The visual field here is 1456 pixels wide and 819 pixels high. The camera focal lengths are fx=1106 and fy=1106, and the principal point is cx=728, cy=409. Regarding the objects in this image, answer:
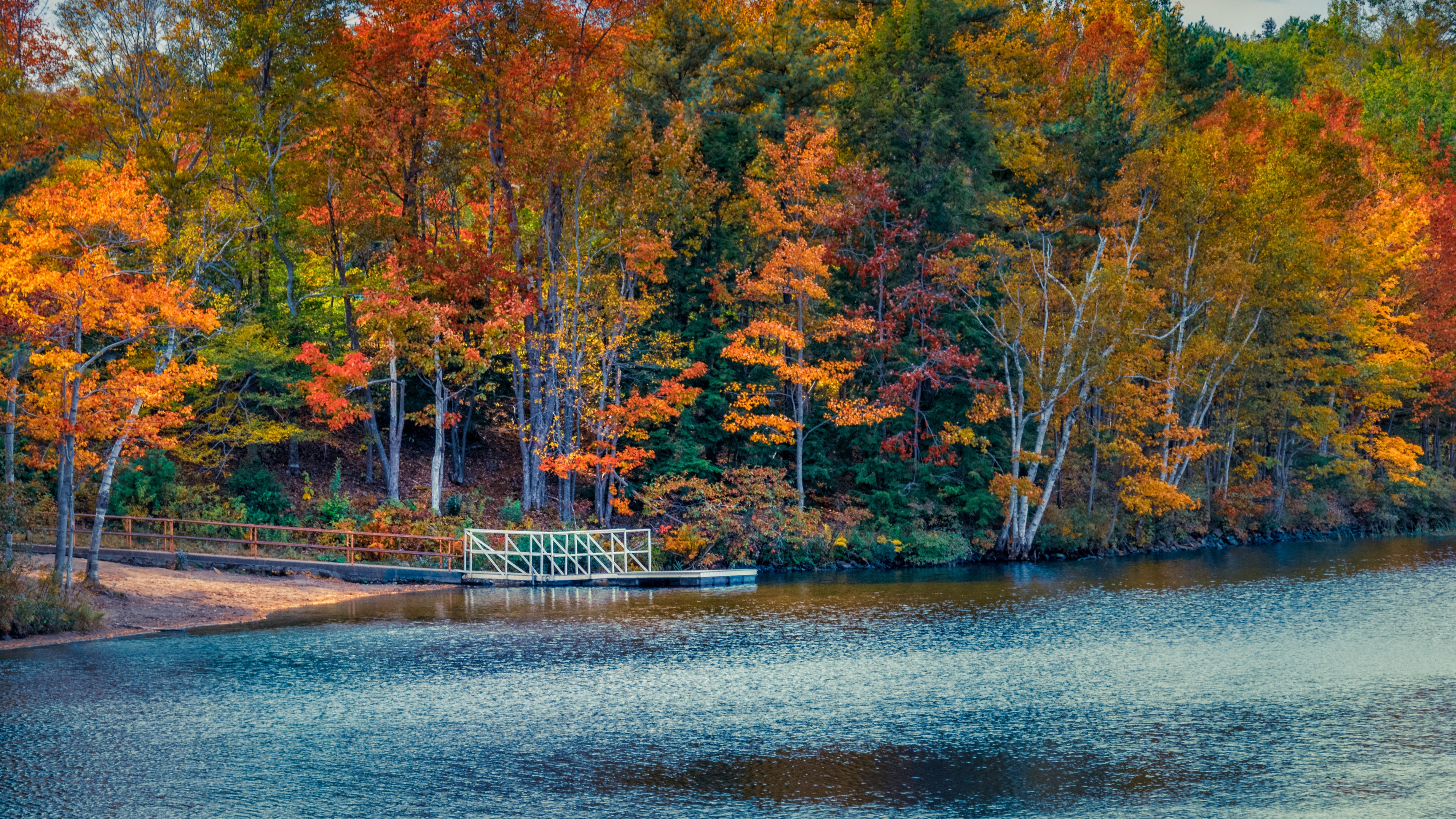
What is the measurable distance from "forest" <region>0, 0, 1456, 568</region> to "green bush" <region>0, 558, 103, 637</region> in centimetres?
740

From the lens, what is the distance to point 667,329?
39.3 m

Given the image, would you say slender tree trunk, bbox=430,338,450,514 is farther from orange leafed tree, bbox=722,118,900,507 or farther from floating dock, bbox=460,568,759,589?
orange leafed tree, bbox=722,118,900,507

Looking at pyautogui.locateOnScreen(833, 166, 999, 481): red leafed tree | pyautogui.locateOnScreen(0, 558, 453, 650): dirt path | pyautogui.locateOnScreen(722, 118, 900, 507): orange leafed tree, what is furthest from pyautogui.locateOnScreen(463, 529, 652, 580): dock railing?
pyautogui.locateOnScreen(833, 166, 999, 481): red leafed tree

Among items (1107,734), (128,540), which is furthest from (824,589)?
(128,540)

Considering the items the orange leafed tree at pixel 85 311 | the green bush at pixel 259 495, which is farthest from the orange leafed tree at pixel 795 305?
the orange leafed tree at pixel 85 311

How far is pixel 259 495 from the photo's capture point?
110 feet

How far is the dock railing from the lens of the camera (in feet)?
102

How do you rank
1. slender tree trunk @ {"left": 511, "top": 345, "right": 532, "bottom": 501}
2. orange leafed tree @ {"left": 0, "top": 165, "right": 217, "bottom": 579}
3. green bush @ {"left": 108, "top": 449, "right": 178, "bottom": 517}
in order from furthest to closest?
slender tree trunk @ {"left": 511, "top": 345, "right": 532, "bottom": 501} → green bush @ {"left": 108, "top": 449, "right": 178, "bottom": 517} → orange leafed tree @ {"left": 0, "top": 165, "right": 217, "bottom": 579}

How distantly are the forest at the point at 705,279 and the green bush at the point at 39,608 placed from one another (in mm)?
7403

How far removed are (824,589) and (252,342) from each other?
61.8ft

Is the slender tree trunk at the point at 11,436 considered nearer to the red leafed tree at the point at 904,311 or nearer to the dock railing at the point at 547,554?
the dock railing at the point at 547,554

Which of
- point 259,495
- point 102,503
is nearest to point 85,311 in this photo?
point 102,503

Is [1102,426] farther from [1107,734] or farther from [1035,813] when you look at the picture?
[1035,813]

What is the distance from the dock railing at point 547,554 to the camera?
102ft
